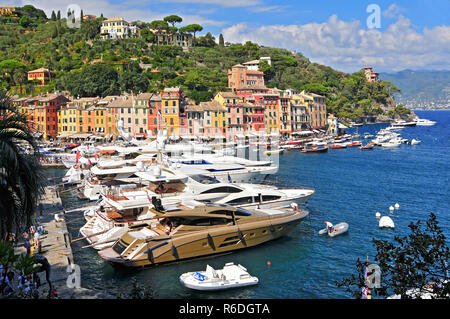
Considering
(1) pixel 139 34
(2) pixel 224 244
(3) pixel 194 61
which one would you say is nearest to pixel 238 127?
(3) pixel 194 61

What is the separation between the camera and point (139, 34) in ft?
473

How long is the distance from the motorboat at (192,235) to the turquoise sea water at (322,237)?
0.53 m

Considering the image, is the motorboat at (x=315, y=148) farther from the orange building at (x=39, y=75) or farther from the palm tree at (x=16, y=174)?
the orange building at (x=39, y=75)

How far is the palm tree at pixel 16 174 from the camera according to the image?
11.1 meters

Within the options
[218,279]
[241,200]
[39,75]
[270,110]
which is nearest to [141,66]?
[39,75]

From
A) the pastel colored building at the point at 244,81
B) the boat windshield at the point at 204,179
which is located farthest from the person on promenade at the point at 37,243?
the pastel colored building at the point at 244,81

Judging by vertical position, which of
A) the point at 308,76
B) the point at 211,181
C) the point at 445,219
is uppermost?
the point at 308,76

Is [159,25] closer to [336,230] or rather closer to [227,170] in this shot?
[227,170]

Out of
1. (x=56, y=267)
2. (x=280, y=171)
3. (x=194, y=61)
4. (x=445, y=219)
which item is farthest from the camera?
(x=194, y=61)

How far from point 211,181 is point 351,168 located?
33303 mm

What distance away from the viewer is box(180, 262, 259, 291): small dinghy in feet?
58.7
